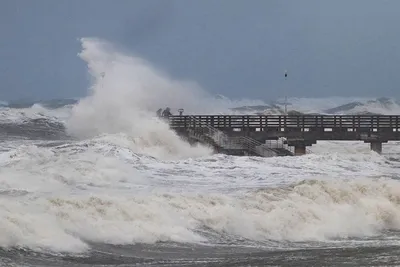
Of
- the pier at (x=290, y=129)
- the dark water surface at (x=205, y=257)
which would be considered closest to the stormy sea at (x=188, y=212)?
the dark water surface at (x=205, y=257)

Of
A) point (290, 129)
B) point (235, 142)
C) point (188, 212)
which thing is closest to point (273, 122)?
point (290, 129)

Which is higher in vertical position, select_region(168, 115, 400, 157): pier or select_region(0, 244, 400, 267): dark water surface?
select_region(168, 115, 400, 157): pier

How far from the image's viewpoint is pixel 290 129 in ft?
127

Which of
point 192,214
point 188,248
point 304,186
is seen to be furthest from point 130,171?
Result: point 188,248

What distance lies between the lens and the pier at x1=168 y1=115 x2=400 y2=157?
37.9 metres

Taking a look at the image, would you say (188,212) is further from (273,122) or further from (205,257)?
(273,122)

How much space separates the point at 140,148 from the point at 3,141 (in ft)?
35.1

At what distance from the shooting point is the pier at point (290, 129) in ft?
124

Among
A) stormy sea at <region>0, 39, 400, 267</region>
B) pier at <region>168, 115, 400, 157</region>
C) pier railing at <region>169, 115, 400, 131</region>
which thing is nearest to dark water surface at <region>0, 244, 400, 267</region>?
stormy sea at <region>0, 39, 400, 267</region>

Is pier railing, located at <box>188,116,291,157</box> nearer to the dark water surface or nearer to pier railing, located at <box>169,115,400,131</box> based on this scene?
pier railing, located at <box>169,115,400,131</box>

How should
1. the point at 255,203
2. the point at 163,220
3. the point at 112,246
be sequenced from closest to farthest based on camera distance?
the point at 112,246 → the point at 163,220 → the point at 255,203

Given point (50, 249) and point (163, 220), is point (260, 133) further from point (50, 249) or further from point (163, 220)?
point (50, 249)

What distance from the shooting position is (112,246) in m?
13.8

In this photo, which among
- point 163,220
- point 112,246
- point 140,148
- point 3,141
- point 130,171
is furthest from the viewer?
point 3,141
